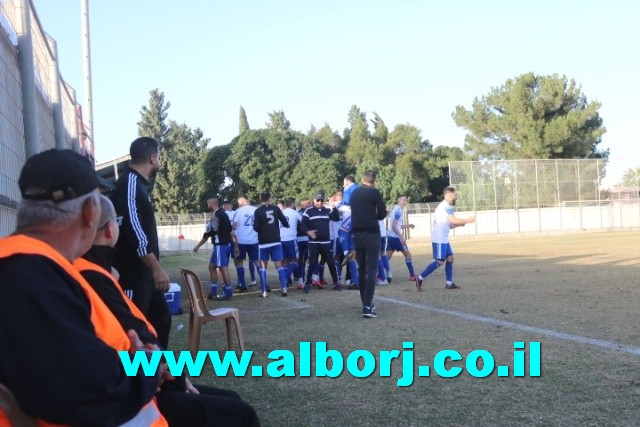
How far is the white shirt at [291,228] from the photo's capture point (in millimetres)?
12734

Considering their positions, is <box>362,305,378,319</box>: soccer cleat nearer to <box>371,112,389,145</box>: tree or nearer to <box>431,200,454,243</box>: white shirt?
<box>431,200,454,243</box>: white shirt

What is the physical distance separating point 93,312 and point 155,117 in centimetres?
7105

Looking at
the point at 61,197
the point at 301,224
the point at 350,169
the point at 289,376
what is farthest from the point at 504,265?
the point at 350,169

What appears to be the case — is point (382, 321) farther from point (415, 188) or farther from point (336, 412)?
point (415, 188)

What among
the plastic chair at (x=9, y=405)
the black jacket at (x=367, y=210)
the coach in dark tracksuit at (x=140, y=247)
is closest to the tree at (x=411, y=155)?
the black jacket at (x=367, y=210)

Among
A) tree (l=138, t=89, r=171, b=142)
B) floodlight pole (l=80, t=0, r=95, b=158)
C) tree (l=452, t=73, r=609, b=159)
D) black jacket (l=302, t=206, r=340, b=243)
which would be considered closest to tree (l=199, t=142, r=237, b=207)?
tree (l=138, t=89, r=171, b=142)

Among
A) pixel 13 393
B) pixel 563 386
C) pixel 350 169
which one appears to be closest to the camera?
pixel 13 393

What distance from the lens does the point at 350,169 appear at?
6228 centimetres

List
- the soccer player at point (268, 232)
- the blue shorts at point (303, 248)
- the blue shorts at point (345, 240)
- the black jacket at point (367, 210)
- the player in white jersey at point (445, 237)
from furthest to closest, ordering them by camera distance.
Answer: the blue shorts at point (303, 248)
the blue shorts at point (345, 240)
the soccer player at point (268, 232)
the player in white jersey at point (445, 237)
the black jacket at point (367, 210)

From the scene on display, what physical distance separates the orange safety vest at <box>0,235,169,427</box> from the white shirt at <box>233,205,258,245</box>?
34.1 feet

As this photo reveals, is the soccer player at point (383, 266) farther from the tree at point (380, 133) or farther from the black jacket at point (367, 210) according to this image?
the tree at point (380, 133)

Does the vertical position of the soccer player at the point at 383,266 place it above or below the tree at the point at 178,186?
below

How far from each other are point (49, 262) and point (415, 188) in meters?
56.6

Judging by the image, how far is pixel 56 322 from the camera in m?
1.58
